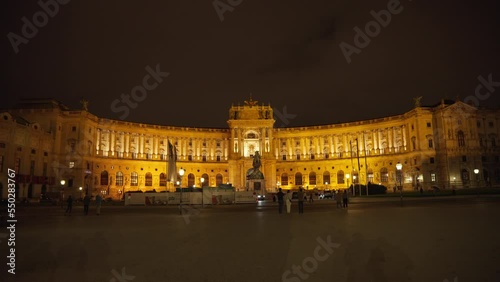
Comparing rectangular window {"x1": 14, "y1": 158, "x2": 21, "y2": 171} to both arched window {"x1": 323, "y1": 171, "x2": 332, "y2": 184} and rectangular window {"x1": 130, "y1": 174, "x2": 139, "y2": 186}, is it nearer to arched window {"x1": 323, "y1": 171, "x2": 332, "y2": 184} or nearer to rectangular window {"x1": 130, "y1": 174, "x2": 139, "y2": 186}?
rectangular window {"x1": 130, "y1": 174, "x2": 139, "y2": 186}

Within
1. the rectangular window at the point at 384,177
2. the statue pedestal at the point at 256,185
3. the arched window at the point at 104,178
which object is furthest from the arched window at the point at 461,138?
the arched window at the point at 104,178

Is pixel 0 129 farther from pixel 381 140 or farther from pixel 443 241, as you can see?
pixel 381 140

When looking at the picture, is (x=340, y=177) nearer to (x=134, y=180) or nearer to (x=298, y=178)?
(x=298, y=178)

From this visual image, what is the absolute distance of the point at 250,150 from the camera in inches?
3593

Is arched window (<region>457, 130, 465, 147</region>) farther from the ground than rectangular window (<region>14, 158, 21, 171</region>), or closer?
farther from the ground

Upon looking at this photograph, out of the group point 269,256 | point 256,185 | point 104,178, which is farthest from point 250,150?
point 269,256

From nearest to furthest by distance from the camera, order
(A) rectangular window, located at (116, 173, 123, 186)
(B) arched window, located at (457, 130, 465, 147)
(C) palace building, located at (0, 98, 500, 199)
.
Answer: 1. (C) palace building, located at (0, 98, 500, 199)
2. (B) arched window, located at (457, 130, 465, 147)
3. (A) rectangular window, located at (116, 173, 123, 186)

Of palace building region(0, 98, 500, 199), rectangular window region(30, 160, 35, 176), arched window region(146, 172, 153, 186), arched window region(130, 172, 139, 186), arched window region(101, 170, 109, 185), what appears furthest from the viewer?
arched window region(146, 172, 153, 186)

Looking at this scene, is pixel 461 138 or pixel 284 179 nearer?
pixel 461 138

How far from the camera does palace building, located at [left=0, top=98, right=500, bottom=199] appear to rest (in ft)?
223

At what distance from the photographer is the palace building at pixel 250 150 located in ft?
223

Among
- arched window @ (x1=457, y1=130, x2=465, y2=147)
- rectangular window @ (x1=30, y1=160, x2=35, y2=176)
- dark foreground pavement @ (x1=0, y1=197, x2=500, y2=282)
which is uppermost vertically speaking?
arched window @ (x1=457, y1=130, x2=465, y2=147)

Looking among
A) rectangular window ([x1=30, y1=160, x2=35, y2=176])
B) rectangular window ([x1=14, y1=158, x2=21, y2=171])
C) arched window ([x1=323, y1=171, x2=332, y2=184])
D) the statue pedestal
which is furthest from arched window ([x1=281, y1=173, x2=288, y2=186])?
rectangular window ([x1=14, y1=158, x2=21, y2=171])

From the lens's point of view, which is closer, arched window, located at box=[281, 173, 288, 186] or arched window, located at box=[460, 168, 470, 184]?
arched window, located at box=[460, 168, 470, 184]
